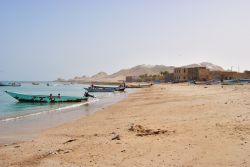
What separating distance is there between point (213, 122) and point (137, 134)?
2.98 meters

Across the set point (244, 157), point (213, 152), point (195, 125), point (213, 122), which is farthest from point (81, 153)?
point (213, 122)

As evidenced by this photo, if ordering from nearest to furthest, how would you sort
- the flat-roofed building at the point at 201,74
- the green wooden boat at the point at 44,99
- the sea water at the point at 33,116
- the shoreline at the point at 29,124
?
the shoreline at the point at 29,124 → the sea water at the point at 33,116 → the green wooden boat at the point at 44,99 → the flat-roofed building at the point at 201,74

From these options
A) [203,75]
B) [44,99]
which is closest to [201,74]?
[203,75]

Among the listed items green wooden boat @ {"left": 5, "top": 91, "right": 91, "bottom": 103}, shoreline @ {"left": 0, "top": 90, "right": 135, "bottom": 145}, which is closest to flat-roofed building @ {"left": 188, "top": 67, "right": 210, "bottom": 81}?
green wooden boat @ {"left": 5, "top": 91, "right": 91, "bottom": 103}

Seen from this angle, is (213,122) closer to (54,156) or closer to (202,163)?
(202,163)

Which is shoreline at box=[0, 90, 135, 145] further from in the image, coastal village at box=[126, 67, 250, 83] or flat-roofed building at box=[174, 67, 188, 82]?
flat-roofed building at box=[174, 67, 188, 82]

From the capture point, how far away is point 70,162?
22.6 ft

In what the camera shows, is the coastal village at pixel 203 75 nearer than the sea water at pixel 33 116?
No

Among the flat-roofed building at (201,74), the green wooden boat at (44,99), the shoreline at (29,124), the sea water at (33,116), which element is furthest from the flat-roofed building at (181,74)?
the shoreline at (29,124)

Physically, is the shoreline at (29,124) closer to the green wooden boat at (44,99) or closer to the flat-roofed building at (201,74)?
the green wooden boat at (44,99)

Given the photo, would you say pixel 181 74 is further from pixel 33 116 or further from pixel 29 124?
pixel 29 124

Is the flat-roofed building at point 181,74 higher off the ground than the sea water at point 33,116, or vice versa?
the flat-roofed building at point 181,74

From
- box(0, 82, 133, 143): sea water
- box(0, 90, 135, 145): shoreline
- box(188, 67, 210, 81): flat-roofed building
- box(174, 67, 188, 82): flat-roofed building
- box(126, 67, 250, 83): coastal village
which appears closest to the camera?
box(0, 90, 135, 145): shoreline

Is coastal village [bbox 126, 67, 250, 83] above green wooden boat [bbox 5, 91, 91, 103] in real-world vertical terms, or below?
above
